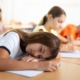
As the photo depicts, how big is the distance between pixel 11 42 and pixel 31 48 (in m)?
0.13

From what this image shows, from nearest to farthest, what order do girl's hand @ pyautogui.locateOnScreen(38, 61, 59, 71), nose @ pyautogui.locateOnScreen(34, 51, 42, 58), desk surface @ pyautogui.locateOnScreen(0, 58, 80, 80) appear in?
1. desk surface @ pyautogui.locateOnScreen(0, 58, 80, 80)
2. girl's hand @ pyautogui.locateOnScreen(38, 61, 59, 71)
3. nose @ pyautogui.locateOnScreen(34, 51, 42, 58)

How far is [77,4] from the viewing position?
3.89 metres

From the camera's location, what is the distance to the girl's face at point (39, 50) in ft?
3.78

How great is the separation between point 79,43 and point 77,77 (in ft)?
4.21

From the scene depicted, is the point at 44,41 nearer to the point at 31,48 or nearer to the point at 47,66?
the point at 31,48

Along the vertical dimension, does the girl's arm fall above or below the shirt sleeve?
below

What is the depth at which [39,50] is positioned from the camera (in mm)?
1157

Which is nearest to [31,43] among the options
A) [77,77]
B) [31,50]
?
[31,50]

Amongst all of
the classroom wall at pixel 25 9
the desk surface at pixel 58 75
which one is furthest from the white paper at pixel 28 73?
the classroom wall at pixel 25 9

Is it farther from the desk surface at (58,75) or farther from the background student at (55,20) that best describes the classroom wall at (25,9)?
the desk surface at (58,75)

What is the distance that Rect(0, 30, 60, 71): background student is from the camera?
0.98m

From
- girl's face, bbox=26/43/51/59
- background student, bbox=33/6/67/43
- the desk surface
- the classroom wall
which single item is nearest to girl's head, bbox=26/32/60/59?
girl's face, bbox=26/43/51/59

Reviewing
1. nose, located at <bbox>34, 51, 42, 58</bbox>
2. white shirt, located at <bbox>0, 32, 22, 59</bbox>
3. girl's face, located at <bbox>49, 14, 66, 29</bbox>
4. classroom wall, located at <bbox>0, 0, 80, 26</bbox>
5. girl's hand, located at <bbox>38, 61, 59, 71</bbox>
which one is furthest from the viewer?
classroom wall, located at <bbox>0, 0, 80, 26</bbox>

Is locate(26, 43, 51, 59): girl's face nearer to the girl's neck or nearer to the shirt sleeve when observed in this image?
the shirt sleeve
